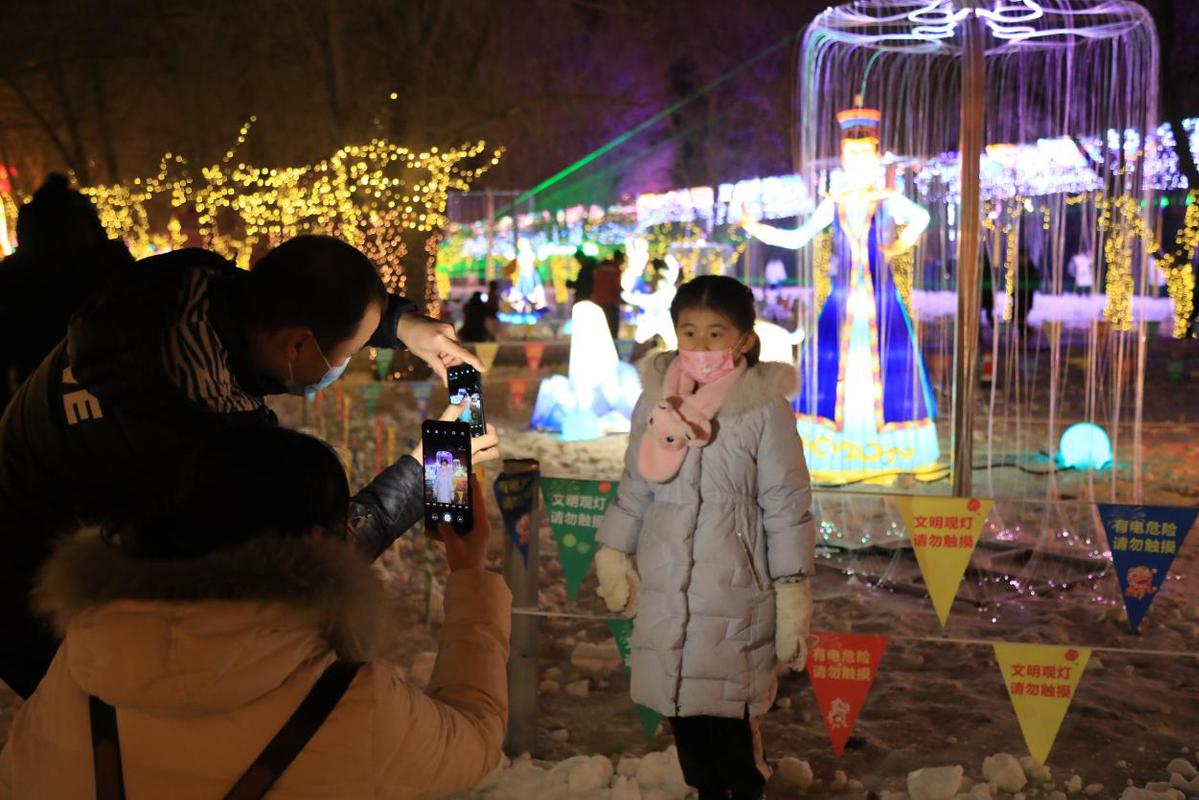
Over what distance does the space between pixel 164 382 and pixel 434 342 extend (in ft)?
2.31

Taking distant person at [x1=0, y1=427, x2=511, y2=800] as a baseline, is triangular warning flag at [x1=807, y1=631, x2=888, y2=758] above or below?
below

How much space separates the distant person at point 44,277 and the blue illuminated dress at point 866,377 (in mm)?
5845

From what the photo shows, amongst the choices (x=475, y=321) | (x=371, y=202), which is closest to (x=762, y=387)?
(x=371, y=202)

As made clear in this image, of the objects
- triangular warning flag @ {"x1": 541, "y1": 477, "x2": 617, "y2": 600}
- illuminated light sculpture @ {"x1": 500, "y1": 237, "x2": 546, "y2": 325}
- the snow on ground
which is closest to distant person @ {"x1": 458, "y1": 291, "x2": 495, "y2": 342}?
illuminated light sculpture @ {"x1": 500, "y1": 237, "x2": 546, "y2": 325}

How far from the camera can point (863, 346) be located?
26.6ft

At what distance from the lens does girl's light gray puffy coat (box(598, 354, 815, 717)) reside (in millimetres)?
3232

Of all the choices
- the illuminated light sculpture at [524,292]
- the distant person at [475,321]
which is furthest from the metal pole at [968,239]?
the illuminated light sculpture at [524,292]

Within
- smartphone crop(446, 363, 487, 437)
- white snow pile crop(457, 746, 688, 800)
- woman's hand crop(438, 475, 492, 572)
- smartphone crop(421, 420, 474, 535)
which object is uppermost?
smartphone crop(446, 363, 487, 437)

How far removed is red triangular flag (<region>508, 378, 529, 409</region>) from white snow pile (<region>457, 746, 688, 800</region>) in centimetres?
973

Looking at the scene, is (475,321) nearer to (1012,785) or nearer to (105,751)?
(1012,785)

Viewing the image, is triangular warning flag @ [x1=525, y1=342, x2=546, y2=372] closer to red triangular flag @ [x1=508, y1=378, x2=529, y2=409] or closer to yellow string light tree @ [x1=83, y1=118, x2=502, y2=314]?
red triangular flag @ [x1=508, y1=378, x2=529, y2=409]

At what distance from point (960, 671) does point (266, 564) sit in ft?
13.4

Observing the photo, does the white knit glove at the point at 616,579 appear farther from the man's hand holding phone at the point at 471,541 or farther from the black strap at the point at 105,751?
the black strap at the point at 105,751

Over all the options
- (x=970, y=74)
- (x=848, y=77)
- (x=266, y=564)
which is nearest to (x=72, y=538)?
(x=266, y=564)
